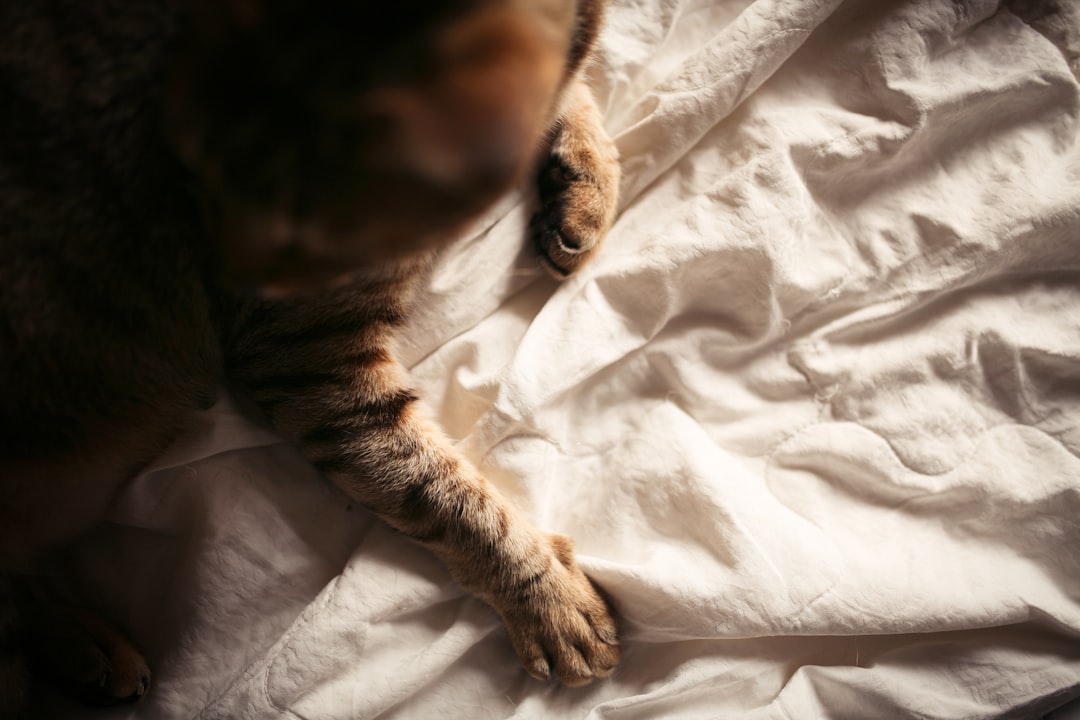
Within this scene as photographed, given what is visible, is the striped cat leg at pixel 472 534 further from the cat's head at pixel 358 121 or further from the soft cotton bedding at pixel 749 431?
the cat's head at pixel 358 121

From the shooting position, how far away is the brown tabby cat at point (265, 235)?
1.51 ft

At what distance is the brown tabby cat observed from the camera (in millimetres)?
459

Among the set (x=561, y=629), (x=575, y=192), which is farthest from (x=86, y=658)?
(x=575, y=192)

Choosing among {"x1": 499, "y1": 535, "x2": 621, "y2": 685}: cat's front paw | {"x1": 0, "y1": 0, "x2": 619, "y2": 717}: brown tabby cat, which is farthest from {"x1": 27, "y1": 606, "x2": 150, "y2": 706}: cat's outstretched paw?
{"x1": 499, "y1": 535, "x2": 621, "y2": 685}: cat's front paw

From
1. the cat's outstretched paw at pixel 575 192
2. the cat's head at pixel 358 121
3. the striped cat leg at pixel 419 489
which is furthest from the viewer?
the cat's outstretched paw at pixel 575 192

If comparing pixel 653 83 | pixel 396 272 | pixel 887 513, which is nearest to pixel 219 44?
pixel 396 272

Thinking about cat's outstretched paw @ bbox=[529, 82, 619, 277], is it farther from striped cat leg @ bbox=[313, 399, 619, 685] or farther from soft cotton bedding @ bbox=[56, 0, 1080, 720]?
striped cat leg @ bbox=[313, 399, 619, 685]

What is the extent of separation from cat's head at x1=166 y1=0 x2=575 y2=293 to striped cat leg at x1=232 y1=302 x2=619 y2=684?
40 cm

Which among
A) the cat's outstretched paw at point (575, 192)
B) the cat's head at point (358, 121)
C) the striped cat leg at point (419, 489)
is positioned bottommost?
the striped cat leg at point (419, 489)

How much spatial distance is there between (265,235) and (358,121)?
0.34 ft

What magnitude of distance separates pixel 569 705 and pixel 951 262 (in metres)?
0.88

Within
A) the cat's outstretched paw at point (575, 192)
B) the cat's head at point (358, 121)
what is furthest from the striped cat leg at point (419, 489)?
the cat's head at point (358, 121)

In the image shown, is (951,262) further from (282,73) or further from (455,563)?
(282,73)

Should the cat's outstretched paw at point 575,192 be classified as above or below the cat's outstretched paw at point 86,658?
above
